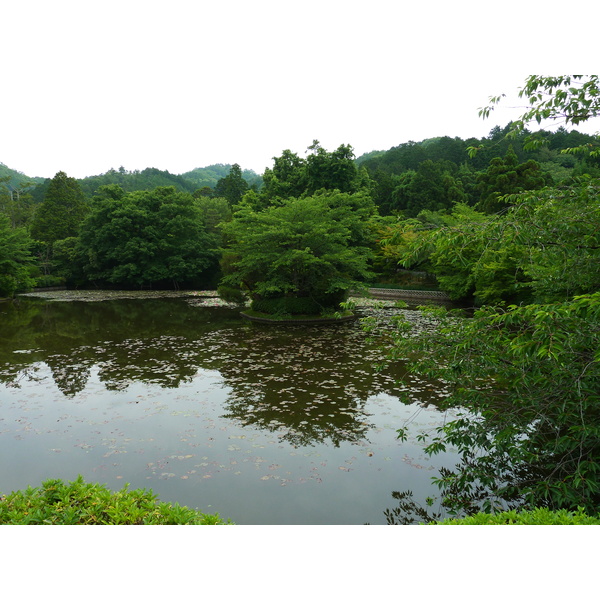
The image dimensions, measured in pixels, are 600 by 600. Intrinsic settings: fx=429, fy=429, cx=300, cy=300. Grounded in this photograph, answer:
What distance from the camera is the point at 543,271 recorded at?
14.2 feet

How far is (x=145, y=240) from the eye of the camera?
30.2m

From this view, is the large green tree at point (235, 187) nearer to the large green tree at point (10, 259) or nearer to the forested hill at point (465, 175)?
the forested hill at point (465, 175)

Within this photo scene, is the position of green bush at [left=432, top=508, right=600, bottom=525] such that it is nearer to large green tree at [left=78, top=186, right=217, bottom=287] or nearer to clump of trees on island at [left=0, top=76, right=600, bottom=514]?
clump of trees on island at [left=0, top=76, right=600, bottom=514]

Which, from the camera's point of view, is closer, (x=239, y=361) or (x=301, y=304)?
(x=239, y=361)

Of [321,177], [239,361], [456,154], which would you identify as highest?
[456,154]

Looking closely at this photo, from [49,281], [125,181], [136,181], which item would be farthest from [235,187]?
[125,181]

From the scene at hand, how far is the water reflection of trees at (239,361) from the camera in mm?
6906

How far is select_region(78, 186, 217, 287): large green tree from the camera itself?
97.2 feet

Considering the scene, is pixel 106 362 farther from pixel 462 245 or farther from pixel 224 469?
pixel 462 245

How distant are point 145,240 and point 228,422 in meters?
26.3

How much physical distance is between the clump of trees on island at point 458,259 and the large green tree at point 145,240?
4.9 inches

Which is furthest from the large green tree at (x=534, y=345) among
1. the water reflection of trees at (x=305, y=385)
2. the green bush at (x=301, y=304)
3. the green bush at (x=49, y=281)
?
the green bush at (x=49, y=281)

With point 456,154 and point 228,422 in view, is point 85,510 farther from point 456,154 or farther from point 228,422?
point 456,154

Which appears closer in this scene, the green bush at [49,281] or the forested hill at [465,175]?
the forested hill at [465,175]
